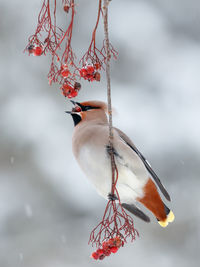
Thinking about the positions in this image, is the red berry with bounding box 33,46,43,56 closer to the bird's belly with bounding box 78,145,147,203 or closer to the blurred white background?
the bird's belly with bounding box 78,145,147,203

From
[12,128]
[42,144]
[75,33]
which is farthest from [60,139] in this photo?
[75,33]

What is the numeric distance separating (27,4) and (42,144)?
5.49ft

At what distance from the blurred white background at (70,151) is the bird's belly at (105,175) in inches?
96.1

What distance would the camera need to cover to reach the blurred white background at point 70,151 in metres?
4.70

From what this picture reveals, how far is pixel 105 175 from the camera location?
2.15 meters

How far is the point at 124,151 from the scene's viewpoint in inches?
86.2

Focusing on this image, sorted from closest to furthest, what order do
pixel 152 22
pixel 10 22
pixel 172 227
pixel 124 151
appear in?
pixel 124 151
pixel 172 227
pixel 10 22
pixel 152 22

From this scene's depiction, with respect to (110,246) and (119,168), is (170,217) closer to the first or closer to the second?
(119,168)

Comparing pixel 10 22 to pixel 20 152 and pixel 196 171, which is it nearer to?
pixel 20 152

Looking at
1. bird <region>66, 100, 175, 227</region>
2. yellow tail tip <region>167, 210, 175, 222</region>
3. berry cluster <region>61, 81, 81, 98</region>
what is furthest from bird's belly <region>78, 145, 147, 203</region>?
berry cluster <region>61, 81, 81, 98</region>

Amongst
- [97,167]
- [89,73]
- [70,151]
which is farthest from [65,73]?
[70,151]

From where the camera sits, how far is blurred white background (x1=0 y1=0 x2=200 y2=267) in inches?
185

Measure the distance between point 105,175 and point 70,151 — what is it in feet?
9.03

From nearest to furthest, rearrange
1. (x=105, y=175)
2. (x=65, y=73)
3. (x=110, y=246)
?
(x=65, y=73)
(x=110, y=246)
(x=105, y=175)
